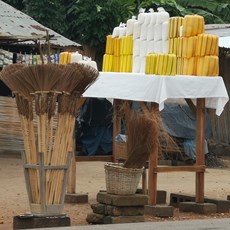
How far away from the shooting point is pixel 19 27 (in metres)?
18.4

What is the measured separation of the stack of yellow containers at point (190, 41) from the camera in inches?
471

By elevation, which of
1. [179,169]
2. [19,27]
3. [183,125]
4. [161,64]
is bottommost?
[179,169]

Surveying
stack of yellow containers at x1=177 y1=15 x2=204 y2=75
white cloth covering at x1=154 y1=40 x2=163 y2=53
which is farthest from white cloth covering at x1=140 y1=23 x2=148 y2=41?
stack of yellow containers at x1=177 y1=15 x2=204 y2=75

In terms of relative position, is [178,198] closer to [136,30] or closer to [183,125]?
[136,30]

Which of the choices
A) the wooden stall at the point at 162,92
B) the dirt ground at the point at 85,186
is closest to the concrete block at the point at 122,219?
the dirt ground at the point at 85,186

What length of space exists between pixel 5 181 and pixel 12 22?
14.6ft

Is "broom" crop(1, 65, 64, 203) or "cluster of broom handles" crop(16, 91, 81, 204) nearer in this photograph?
"broom" crop(1, 65, 64, 203)

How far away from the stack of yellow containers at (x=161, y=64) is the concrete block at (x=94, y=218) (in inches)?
83.8

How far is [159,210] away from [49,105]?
2699 mm

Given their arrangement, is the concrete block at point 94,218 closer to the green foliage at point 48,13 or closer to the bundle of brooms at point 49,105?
the bundle of brooms at point 49,105

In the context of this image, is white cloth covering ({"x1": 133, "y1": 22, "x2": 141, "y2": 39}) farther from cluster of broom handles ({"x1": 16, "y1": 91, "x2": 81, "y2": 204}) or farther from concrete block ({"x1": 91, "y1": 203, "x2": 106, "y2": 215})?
concrete block ({"x1": 91, "y1": 203, "x2": 106, "y2": 215})

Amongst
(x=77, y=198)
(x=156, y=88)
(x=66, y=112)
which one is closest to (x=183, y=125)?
(x=77, y=198)

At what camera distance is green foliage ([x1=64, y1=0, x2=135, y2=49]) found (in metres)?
21.6

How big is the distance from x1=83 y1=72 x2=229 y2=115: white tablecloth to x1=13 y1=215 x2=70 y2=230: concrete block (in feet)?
7.41
